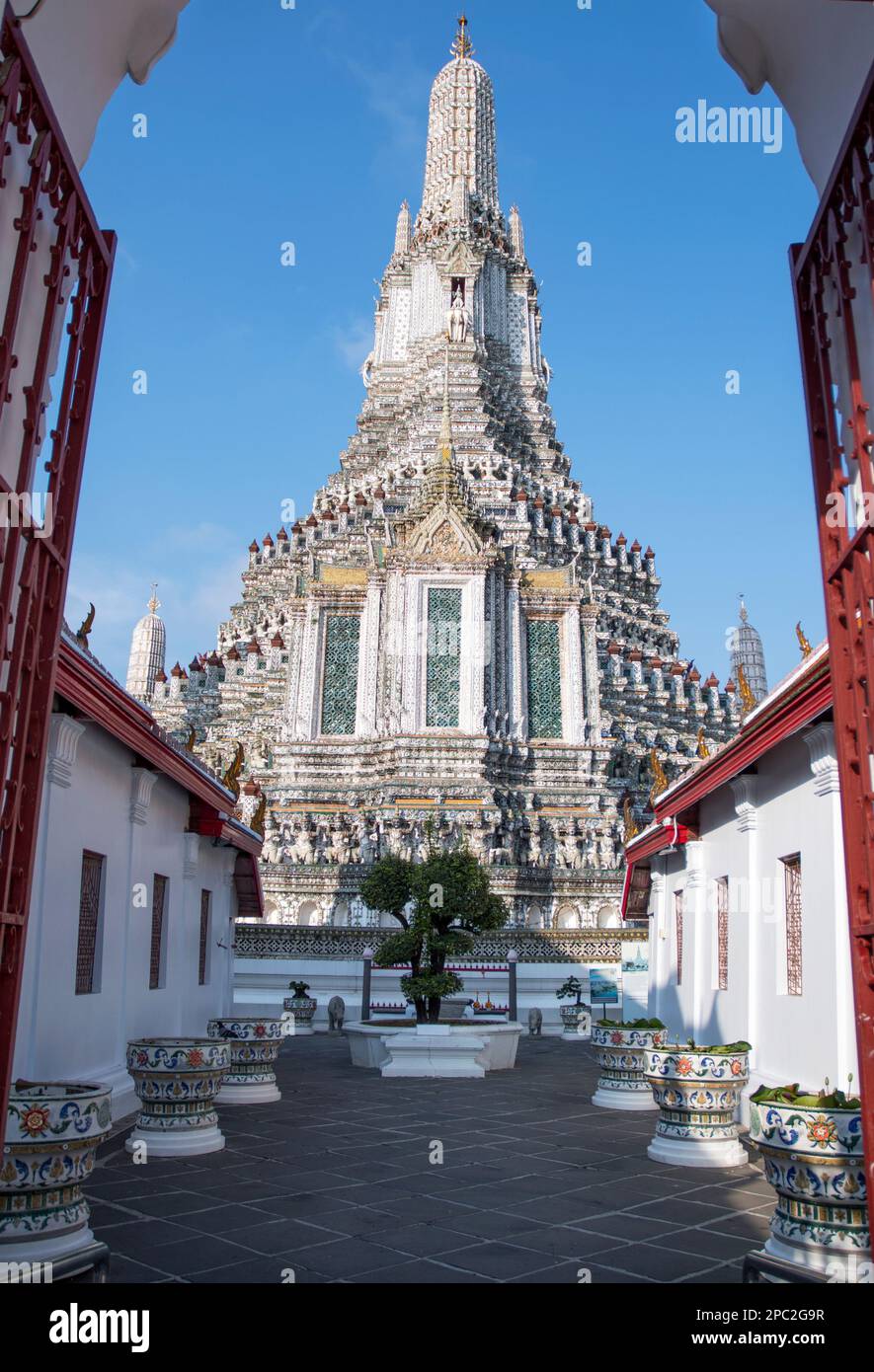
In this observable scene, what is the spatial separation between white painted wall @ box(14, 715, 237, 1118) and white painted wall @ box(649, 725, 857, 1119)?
5758mm

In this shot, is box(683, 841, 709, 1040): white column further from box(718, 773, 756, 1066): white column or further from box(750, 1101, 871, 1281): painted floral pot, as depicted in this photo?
box(750, 1101, 871, 1281): painted floral pot

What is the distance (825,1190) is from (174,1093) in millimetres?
5449

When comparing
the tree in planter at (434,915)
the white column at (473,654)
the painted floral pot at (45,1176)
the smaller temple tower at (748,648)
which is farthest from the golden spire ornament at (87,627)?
the smaller temple tower at (748,648)

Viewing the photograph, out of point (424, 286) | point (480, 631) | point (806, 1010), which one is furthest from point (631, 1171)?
point (424, 286)

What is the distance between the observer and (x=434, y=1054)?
1557 centimetres

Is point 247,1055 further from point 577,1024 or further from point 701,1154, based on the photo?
point 577,1024

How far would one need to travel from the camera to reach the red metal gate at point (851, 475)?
4832 mm

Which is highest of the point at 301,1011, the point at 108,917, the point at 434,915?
the point at 434,915

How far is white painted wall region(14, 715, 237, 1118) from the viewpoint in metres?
8.93

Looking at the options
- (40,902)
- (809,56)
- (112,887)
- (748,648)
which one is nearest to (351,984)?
(112,887)

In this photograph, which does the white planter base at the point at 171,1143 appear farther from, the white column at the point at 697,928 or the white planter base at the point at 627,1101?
the white column at the point at 697,928

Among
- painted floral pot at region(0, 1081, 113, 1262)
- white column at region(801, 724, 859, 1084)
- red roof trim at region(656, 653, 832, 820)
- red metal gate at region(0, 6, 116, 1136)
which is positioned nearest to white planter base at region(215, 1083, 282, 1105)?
red roof trim at region(656, 653, 832, 820)

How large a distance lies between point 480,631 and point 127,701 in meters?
22.8

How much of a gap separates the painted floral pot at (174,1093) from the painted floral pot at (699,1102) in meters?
3.54
